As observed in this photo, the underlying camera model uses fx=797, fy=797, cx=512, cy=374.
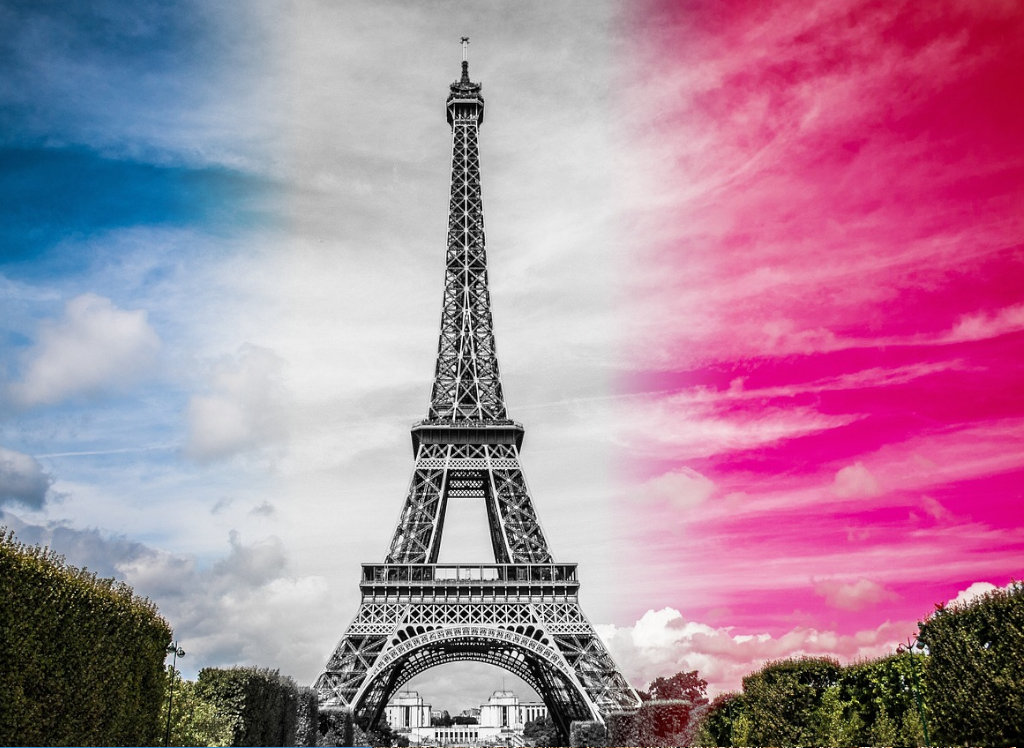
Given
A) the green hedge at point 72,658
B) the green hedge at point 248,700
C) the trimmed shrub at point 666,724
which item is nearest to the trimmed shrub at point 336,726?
the green hedge at point 248,700

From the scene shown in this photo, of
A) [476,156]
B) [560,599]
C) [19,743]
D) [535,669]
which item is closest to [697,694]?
[535,669]

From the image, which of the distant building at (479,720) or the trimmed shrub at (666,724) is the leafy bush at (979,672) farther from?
the distant building at (479,720)

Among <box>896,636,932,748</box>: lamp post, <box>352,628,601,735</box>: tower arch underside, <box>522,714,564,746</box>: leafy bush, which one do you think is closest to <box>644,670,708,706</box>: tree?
<box>522,714,564,746</box>: leafy bush

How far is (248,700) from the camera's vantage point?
28719 millimetres

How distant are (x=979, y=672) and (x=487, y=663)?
38.3m

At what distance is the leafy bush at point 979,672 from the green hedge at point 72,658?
66.7ft

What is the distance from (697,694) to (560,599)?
171 feet

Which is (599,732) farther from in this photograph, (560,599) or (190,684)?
(190,684)

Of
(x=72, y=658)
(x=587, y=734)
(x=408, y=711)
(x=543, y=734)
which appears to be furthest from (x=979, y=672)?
(x=408, y=711)

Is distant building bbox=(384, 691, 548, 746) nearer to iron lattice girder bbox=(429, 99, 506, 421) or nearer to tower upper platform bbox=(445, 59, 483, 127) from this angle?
iron lattice girder bbox=(429, 99, 506, 421)

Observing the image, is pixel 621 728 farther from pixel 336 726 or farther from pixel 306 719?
pixel 306 719

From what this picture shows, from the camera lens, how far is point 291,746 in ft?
107

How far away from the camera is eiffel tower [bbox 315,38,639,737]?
41031 mm

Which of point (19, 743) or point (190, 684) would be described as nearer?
point (19, 743)
